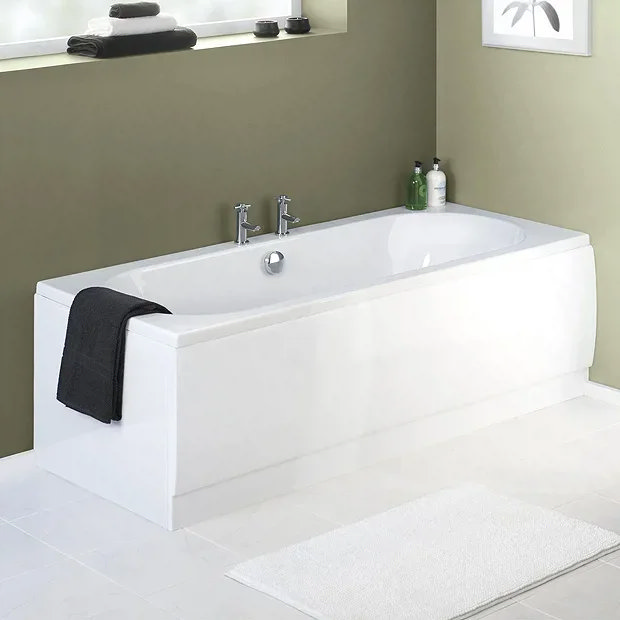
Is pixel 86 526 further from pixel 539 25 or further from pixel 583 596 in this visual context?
pixel 539 25

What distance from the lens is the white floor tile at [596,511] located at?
3.55 m

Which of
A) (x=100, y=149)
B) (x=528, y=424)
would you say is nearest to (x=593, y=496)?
(x=528, y=424)

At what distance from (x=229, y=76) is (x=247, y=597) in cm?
184

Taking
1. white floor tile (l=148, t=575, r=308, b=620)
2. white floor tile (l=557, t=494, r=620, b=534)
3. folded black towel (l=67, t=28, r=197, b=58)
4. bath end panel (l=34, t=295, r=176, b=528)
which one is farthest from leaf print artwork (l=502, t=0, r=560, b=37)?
white floor tile (l=148, t=575, r=308, b=620)

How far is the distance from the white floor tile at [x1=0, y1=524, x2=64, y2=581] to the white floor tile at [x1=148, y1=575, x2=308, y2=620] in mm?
375

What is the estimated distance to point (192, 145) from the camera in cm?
423

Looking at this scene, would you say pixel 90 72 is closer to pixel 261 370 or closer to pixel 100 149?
pixel 100 149

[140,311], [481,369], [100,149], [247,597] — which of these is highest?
[100,149]

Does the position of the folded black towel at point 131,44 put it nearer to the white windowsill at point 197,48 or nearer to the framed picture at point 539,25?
the white windowsill at point 197,48

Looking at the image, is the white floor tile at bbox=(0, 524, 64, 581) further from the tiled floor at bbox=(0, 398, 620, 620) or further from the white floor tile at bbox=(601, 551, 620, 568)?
the white floor tile at bbox=(601, 551, 620, 568)

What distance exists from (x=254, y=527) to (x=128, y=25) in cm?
160

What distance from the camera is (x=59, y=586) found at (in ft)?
10.6

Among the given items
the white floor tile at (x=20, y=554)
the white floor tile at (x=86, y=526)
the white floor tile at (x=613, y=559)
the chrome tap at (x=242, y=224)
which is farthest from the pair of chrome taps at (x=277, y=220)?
the white floor tile at (x=613, y=559)

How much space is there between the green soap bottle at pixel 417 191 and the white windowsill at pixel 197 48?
0.59 m
